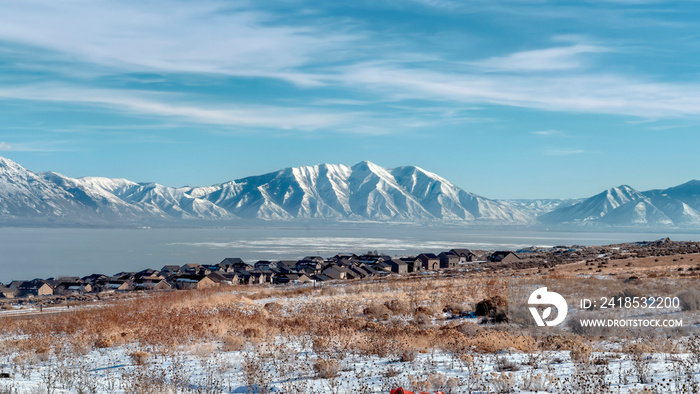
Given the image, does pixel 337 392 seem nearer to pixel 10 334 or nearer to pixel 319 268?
pixel 10 334

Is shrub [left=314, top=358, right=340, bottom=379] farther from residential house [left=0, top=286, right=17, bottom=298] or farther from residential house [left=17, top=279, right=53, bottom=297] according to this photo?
residential house [left=17, top=279, right=53, bottom=297]

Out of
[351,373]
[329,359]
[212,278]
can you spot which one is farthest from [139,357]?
[212,278]

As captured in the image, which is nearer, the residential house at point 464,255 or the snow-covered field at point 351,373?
the snow-covered field at point 351,373

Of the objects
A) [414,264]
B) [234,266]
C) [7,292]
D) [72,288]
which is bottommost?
[7,292]

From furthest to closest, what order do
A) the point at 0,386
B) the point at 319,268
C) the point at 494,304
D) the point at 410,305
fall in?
the point at 319,268, the point at 410,305, the point at 494,304, the point at 0,386

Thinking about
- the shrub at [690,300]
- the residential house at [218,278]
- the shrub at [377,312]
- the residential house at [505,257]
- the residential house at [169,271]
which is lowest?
the residential house at [169,271]

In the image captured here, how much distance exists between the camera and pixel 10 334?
759 inches

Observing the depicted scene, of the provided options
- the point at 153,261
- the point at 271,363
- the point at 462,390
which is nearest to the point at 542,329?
the point at 462,390

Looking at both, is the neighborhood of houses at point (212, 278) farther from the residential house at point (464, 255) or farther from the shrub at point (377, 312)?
the shrub at point (377, 312)

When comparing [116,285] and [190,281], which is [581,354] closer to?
Result: [190,281]

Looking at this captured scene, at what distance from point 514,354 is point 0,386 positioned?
10815mm

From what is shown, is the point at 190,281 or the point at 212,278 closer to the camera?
the point at 190,281

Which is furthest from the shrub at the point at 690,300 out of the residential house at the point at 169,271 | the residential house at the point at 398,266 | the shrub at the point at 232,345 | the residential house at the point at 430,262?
the residential house at the point at 169,271

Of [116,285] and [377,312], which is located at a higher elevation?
[377,312]
